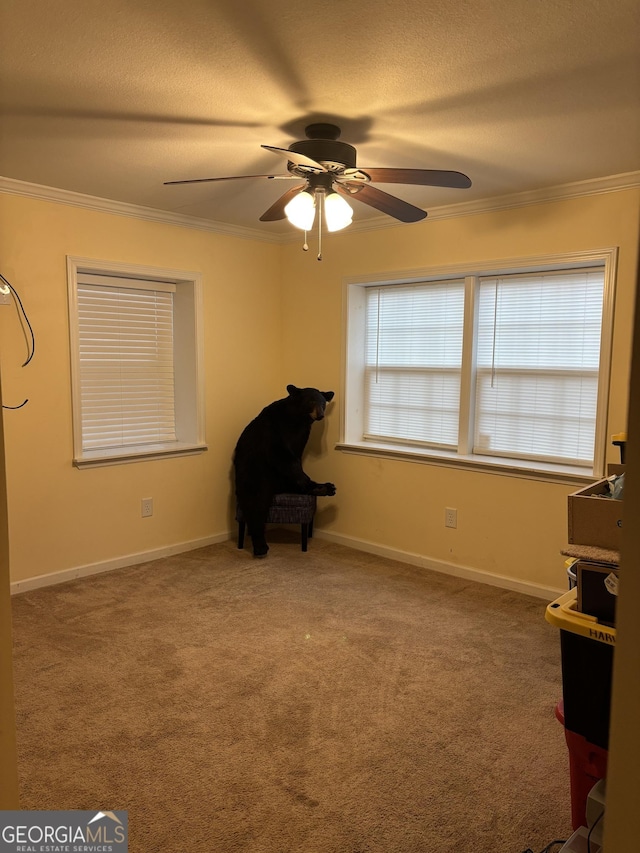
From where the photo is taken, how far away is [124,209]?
12.7ft

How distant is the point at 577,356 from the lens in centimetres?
356

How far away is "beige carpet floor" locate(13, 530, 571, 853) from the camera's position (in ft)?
6.11

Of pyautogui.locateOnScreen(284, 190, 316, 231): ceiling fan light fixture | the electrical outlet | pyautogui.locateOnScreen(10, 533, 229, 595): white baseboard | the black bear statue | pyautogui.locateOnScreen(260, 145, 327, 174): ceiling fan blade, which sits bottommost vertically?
pyautogui.locateOnScreen(10, 533, 229, 595): white baseboard

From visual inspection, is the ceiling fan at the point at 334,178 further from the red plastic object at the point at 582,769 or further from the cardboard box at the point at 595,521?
the red plastic object at the point at 582,769

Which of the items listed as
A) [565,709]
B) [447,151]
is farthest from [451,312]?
[565,709]

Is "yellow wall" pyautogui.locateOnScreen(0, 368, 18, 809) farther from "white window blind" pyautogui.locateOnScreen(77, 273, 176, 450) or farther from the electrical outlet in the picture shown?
the electrical outlet

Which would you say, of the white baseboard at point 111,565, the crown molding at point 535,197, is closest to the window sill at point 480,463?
the white baseboard at point 111,565

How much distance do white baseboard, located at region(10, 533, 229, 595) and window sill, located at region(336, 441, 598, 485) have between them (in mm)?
1274

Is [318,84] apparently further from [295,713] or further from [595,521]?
[295,713]

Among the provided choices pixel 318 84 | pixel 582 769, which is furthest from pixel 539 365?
pixel 582 769

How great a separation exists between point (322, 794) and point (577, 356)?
2742 millimetres

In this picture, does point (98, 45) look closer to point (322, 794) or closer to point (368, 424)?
point (322, 794)

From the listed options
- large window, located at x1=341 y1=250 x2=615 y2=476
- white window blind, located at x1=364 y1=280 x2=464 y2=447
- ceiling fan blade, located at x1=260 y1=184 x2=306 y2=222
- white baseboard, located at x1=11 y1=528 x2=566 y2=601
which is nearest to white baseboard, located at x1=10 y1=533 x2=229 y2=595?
Result: white baseboard, located at x1=11 y1=528 x2=566 y2=601

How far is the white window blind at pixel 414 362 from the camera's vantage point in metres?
4.13
